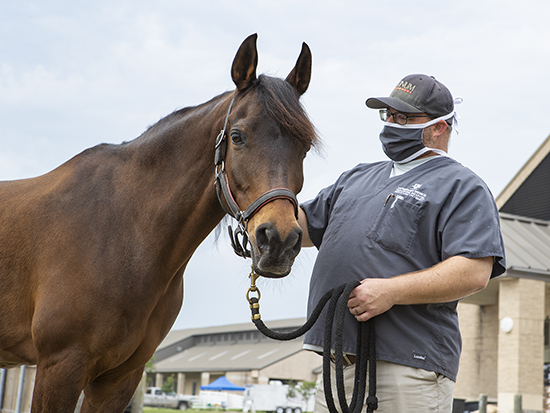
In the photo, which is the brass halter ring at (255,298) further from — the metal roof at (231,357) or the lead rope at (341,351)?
the metal roof at (231,357)

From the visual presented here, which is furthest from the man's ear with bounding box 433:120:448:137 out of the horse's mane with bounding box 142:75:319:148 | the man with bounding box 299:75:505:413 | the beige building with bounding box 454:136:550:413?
the beige building with bounding box 454:136:550:413

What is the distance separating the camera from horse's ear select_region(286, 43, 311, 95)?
9.37ft

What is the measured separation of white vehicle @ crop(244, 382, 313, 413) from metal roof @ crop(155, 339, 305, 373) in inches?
279

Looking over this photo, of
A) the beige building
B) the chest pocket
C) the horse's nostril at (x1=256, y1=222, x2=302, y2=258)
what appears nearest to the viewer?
the horse's nostril at (x1=256, y1=222, x2=302, y2=258)

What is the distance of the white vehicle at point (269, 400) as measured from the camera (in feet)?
99.0

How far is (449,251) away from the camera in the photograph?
7.75 feet

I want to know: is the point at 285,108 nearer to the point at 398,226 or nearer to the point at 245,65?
the point at 245,65

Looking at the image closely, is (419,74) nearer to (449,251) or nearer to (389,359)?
(449,251)

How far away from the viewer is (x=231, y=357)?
44125mm

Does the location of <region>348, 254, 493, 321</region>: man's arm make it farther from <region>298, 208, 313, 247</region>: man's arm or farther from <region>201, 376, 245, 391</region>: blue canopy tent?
<region>201, 376, 245, 391</region>: blue canopy tent

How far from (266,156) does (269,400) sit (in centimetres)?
2968

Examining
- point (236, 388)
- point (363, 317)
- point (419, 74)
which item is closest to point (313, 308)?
point (363, 317)

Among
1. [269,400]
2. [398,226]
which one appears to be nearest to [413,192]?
[398,226]

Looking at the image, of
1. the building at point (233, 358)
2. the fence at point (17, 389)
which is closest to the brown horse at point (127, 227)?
the fence at point (17, 389)
